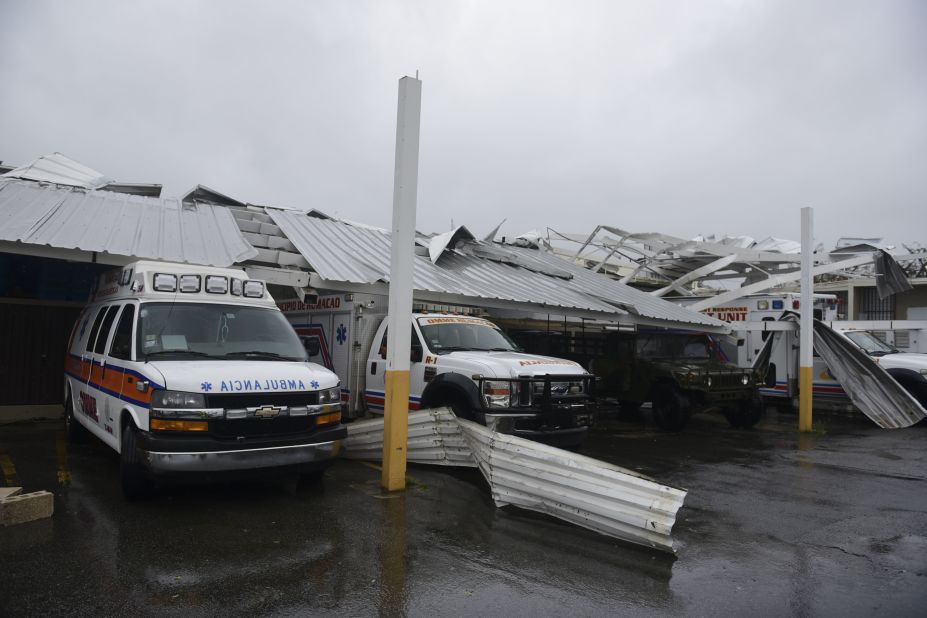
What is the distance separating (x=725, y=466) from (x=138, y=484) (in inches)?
276

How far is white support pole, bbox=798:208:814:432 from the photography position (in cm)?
1231

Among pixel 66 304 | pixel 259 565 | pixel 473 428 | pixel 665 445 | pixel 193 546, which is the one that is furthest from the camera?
pixel 66 304

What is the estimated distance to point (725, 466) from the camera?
29.0 ft

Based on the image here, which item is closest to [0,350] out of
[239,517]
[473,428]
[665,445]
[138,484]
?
[138,484]

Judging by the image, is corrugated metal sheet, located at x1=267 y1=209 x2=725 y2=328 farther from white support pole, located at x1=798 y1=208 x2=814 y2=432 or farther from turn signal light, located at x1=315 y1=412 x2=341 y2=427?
turn signal light, located at x1=315 y1=412 x2=341 y2=427

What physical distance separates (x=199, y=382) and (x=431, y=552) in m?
2.39

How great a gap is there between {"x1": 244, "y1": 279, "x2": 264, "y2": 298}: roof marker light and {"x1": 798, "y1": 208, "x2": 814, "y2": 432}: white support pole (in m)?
9.89

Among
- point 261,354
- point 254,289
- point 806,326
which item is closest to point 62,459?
point 254,289

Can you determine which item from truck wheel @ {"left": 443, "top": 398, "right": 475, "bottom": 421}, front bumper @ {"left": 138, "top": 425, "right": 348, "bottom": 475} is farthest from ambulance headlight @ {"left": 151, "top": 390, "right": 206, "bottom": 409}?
truck wheel @ {"left": 443, "top": 398, "right": 475, "bottom": 421}

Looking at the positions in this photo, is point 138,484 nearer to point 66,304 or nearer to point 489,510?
point 489,510

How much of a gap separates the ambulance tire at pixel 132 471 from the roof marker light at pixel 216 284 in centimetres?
165

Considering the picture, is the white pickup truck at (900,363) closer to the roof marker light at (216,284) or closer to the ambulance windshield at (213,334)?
the ambulance windshield at (213,334)

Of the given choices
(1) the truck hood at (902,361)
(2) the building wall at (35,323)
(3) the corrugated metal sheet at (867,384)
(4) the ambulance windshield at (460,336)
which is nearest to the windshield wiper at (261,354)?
(4) the ambulance windshield at (460,336)

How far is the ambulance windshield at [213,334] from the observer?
20.9 ft
